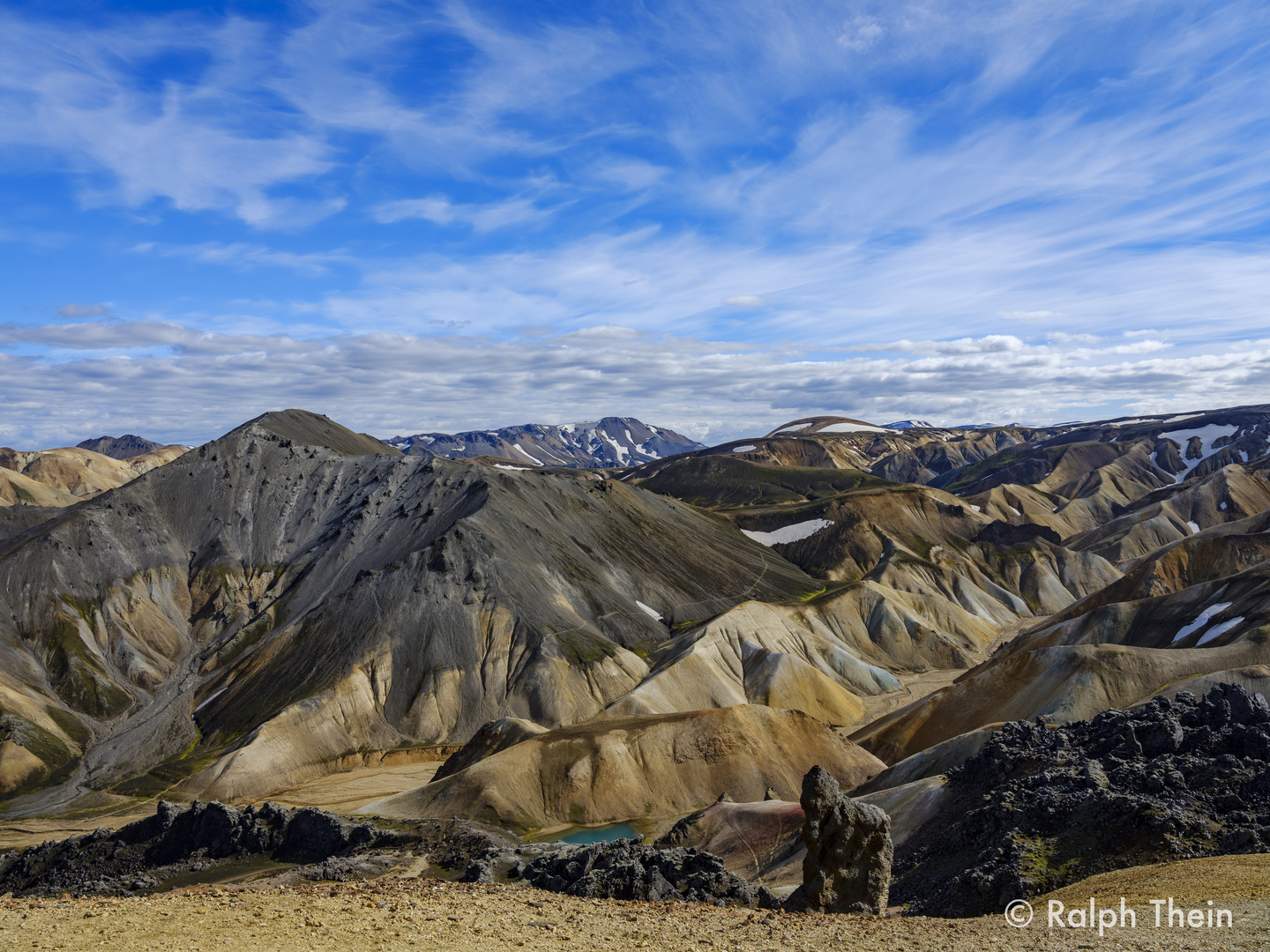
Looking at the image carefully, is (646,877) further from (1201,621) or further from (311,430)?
(311,430)

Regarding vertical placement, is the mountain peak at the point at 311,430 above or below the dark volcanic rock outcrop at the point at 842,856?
above

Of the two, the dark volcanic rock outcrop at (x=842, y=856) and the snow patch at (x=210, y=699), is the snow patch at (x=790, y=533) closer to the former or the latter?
the snow patch at (x=210, y=699)

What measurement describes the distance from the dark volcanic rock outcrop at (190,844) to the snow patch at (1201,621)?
68.3m

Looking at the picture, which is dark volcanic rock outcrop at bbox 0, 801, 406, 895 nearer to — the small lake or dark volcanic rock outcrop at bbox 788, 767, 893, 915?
the small lake

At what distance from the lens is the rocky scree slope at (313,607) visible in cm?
8600

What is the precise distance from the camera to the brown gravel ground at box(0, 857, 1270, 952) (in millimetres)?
18703

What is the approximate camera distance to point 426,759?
8469 cm

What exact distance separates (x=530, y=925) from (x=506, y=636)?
77.9 meters

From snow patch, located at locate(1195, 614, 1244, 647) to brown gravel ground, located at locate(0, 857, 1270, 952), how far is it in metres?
54.8

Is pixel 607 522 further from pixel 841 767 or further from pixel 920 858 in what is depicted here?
pixel 920 858

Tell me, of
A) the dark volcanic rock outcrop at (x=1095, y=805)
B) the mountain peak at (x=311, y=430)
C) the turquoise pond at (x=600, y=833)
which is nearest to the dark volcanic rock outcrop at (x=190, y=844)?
the turquoise pond at (x=600, y=833)

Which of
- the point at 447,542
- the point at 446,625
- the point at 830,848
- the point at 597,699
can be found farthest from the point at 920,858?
the point at 447,542

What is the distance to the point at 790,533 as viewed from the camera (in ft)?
538

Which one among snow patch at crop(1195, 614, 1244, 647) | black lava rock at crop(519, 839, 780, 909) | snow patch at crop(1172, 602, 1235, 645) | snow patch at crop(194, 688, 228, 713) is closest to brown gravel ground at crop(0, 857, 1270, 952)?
black lava rock at crop(519, 839, 780, 909)
